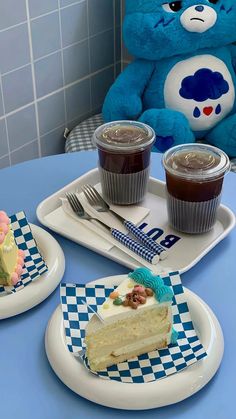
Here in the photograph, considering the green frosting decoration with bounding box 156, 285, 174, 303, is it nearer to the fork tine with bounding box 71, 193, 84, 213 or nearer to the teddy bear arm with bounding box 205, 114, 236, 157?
the fork tine with bounding box 71, 193, 84, 213

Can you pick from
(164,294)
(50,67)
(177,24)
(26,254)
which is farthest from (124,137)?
(50,67)

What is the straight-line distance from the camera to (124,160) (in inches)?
46.9

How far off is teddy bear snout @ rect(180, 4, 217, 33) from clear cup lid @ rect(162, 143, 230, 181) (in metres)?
0.71

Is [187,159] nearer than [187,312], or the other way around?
[187,312]

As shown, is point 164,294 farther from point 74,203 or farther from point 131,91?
point 131,91

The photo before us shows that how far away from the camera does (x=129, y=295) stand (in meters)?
0.87

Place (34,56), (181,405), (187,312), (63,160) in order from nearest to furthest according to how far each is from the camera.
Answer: (181,405) → (187,312) → (63,160) → (34,56)

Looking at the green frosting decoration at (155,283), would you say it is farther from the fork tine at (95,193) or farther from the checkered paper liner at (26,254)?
the fork tine at (95,193)

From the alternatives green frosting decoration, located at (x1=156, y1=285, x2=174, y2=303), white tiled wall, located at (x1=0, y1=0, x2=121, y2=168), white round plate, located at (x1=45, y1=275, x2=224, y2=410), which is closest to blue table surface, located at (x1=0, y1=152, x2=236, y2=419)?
white round plate, located at (x1=45, y1=275, x2=224, y2=410)

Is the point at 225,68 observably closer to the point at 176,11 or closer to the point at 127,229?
the point at 176,11

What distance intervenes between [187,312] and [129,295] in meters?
0.11

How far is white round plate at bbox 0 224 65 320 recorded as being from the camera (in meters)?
0.96

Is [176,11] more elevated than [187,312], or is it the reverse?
[176,11]

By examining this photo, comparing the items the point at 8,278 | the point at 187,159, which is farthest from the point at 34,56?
the point at 8,278
